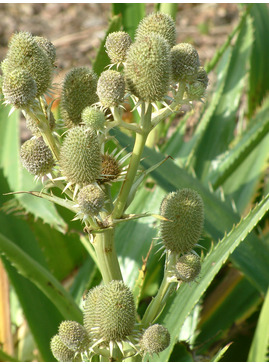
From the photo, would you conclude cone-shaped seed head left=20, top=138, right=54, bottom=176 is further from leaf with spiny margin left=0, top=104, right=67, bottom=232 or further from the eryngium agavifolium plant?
leaf with spiny margin left=0, top=104, right=67, bottom=232

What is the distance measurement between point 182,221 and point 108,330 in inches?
13.2

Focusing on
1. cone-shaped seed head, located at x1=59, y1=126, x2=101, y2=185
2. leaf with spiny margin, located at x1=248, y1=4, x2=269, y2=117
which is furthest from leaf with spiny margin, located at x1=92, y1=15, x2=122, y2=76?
leaf with spiny margin, located at x1=248, y1=4, x2=269, y2=117

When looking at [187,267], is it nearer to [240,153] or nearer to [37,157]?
[37,157]

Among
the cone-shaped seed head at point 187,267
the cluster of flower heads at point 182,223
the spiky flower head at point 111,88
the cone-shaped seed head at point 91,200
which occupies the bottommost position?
the cone-shaped seed head at point 187,267

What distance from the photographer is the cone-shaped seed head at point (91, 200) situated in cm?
111

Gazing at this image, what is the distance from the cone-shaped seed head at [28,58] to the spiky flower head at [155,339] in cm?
64

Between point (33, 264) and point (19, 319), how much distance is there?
1.10 metres

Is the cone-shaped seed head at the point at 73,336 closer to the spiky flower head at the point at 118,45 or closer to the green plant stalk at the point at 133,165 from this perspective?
the green plant stalk at the point at 133,165

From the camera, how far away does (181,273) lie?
1251mm

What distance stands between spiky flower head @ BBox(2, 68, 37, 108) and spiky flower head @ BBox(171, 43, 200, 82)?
13.6 inches

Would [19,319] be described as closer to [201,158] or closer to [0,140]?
[0,140]

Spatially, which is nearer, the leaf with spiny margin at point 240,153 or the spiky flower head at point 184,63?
the spiky flower head at point 184,63

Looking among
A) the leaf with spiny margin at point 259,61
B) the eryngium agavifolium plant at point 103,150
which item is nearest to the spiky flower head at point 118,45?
the eryngium agavifolium plant at point 103,150

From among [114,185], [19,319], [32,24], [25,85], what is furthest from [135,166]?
[32,24]
